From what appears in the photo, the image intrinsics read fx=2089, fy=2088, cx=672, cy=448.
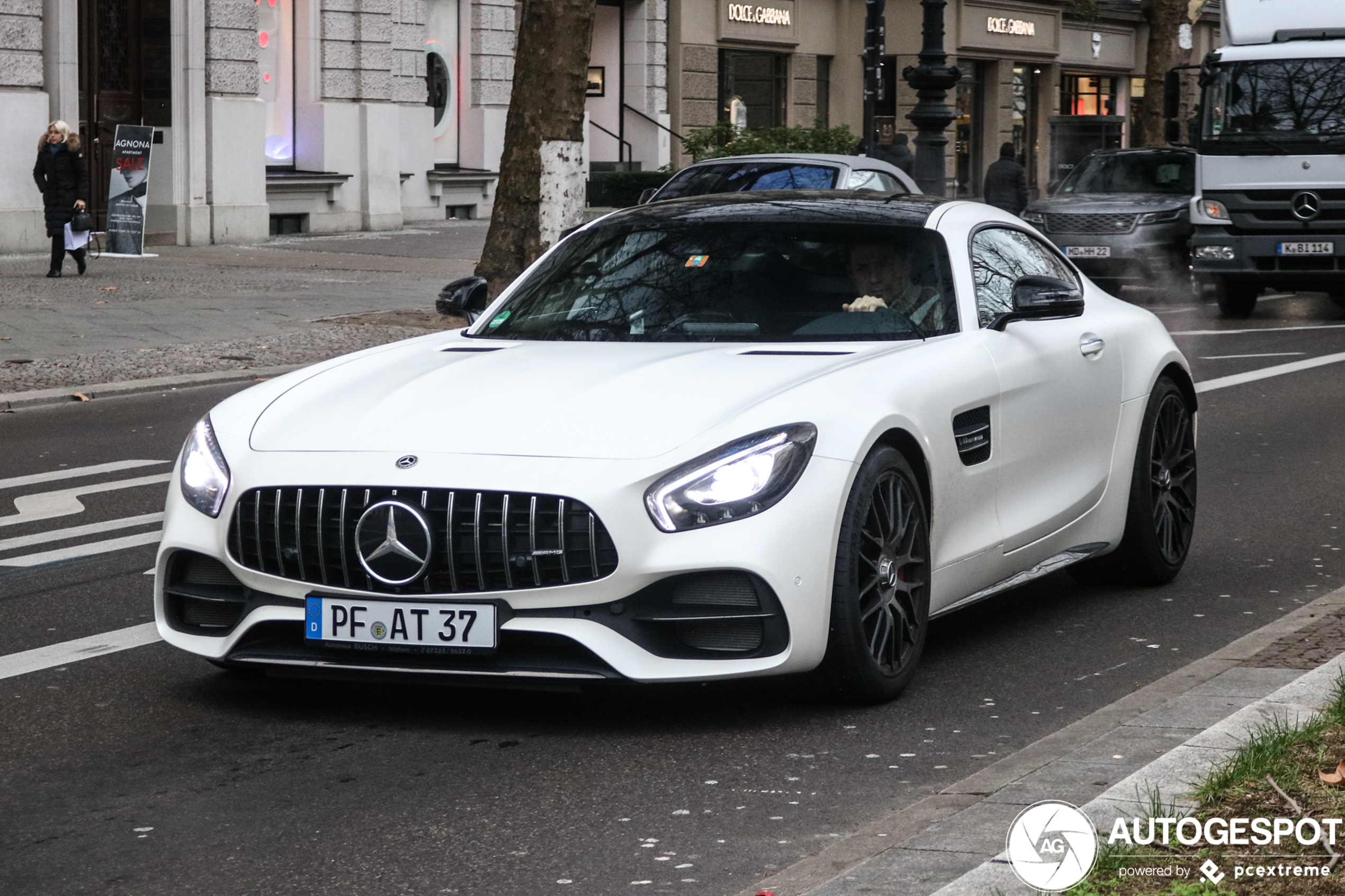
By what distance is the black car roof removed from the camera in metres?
6.61

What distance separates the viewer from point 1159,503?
24.2 feet

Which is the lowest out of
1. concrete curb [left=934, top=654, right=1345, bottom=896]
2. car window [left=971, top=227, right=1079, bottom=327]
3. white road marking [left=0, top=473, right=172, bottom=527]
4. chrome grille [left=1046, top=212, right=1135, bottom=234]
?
white road marking [left=0, top=473, right=172, bottom=527]

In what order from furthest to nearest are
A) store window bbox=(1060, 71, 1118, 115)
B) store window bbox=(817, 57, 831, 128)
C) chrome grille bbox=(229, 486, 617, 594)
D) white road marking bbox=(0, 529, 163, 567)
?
store window bbox=(1060, 71, 1118, 115)
store window bbox=(817, 57, 831, 128)
white road marking bbox=(0, 529, 163, 567)
chrome grille bbox=(229, 486, 617, 594)

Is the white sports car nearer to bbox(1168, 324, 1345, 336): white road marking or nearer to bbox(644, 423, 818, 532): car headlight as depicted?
bbox(644, 423, 818, 532): car headlight

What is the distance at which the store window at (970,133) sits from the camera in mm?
47656

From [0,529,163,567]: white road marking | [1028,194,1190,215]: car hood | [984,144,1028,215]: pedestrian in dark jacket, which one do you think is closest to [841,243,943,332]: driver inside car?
[0,529,163,567]: white road marking

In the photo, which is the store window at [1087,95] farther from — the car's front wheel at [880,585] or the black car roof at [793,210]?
the car's front wheel at [880,585]

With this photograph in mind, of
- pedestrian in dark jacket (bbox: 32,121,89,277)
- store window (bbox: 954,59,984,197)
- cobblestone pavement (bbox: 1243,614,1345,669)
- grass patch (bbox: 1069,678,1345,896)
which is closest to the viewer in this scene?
grass patch (bbox: 1069,678,1345,896)

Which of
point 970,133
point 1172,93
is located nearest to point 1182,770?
point 1172,93

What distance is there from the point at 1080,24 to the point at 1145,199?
29.7 meters

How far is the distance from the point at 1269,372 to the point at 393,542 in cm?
1192

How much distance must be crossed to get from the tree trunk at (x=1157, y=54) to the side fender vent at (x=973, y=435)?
102ft

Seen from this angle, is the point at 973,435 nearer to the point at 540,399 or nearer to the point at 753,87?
the point at 540,399

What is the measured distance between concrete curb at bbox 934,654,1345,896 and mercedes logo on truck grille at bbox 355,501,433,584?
71.8 inches
